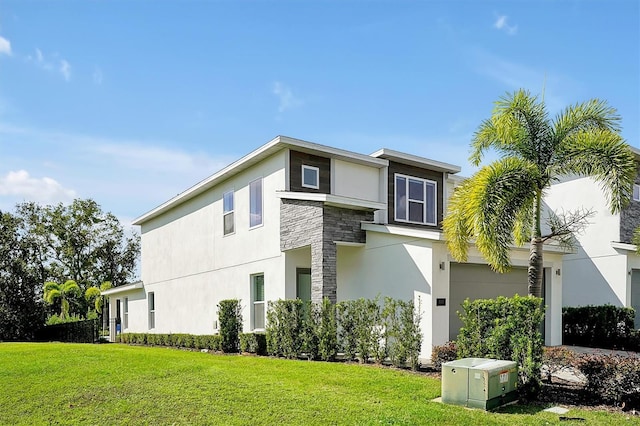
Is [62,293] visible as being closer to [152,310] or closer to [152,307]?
[152,307]

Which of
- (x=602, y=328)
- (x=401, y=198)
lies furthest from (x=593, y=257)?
(x=401, y=198)

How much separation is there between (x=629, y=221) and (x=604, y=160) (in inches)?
424

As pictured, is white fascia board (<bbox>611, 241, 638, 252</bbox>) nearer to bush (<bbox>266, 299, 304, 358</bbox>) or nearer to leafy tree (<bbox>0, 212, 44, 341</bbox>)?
bush (<bbox>266, 299, 304, 358</bbox>)

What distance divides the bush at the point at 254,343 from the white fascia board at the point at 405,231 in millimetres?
4154

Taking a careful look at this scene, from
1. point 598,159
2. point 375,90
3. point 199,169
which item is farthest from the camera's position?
point 199,169

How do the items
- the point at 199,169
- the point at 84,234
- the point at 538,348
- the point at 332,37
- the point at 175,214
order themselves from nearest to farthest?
the point at 538,348
the point at 332,37
the point at 199,169
the point at 175,214
the point at 84,234

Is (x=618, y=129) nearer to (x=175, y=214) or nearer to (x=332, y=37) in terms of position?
(x=332, y=37)

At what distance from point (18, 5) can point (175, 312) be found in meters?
14.2

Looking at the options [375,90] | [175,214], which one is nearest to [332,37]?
[375,90]

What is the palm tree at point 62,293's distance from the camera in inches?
1333

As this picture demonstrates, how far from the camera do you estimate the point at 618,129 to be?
442 inches

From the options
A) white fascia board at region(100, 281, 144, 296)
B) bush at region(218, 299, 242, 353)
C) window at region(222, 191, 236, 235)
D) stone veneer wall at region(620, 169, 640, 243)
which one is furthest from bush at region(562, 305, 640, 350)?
white fascia board at region(100, 281, 144, 296)

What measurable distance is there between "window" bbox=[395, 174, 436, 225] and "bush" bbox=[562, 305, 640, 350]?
5565 millimetres

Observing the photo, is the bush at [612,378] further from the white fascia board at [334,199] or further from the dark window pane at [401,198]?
the dark window pane at [401,198]
